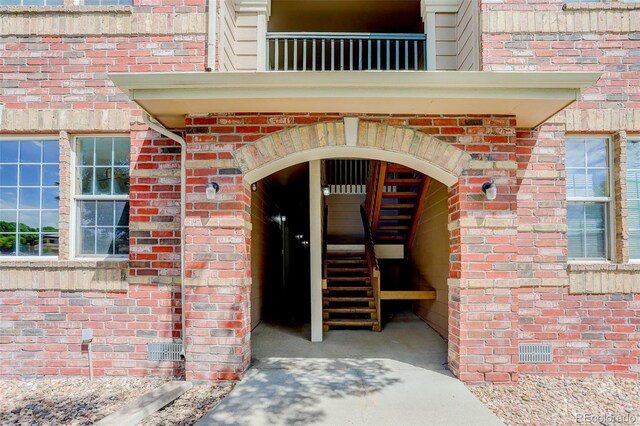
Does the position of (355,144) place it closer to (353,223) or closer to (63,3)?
(63,3)

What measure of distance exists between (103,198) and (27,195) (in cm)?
92

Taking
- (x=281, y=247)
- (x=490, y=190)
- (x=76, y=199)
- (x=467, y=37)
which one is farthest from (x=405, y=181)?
(x=281, y=247)

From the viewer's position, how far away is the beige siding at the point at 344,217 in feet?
31.1

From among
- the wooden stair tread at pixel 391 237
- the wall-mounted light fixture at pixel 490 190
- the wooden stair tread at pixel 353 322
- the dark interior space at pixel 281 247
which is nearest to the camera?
the wall-mounted light fixture at pixel 490 190

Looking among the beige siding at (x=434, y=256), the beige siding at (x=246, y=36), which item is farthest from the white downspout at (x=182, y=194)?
the beige siding at (x=434, y=256)

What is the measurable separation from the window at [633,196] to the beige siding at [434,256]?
200cm

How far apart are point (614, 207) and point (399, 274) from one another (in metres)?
4.51

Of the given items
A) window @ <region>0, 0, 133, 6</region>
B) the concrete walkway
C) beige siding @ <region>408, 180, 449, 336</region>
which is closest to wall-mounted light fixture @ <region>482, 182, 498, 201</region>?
beige siding @ <region>408, 180, 449, 336</region>

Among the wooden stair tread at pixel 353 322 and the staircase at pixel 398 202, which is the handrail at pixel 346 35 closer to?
the staircase at pixel 398 202

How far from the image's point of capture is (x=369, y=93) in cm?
355

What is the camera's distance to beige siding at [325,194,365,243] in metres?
9.49

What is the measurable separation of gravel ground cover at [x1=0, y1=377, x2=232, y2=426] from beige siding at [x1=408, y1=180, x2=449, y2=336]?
313cm

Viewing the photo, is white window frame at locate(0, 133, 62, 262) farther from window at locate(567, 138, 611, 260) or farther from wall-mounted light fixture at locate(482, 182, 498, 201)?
window at locate(567, 138, 611, 260)

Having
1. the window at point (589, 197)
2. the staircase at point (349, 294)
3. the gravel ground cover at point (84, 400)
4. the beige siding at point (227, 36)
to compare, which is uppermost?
the beige siding at point (227, 36)
